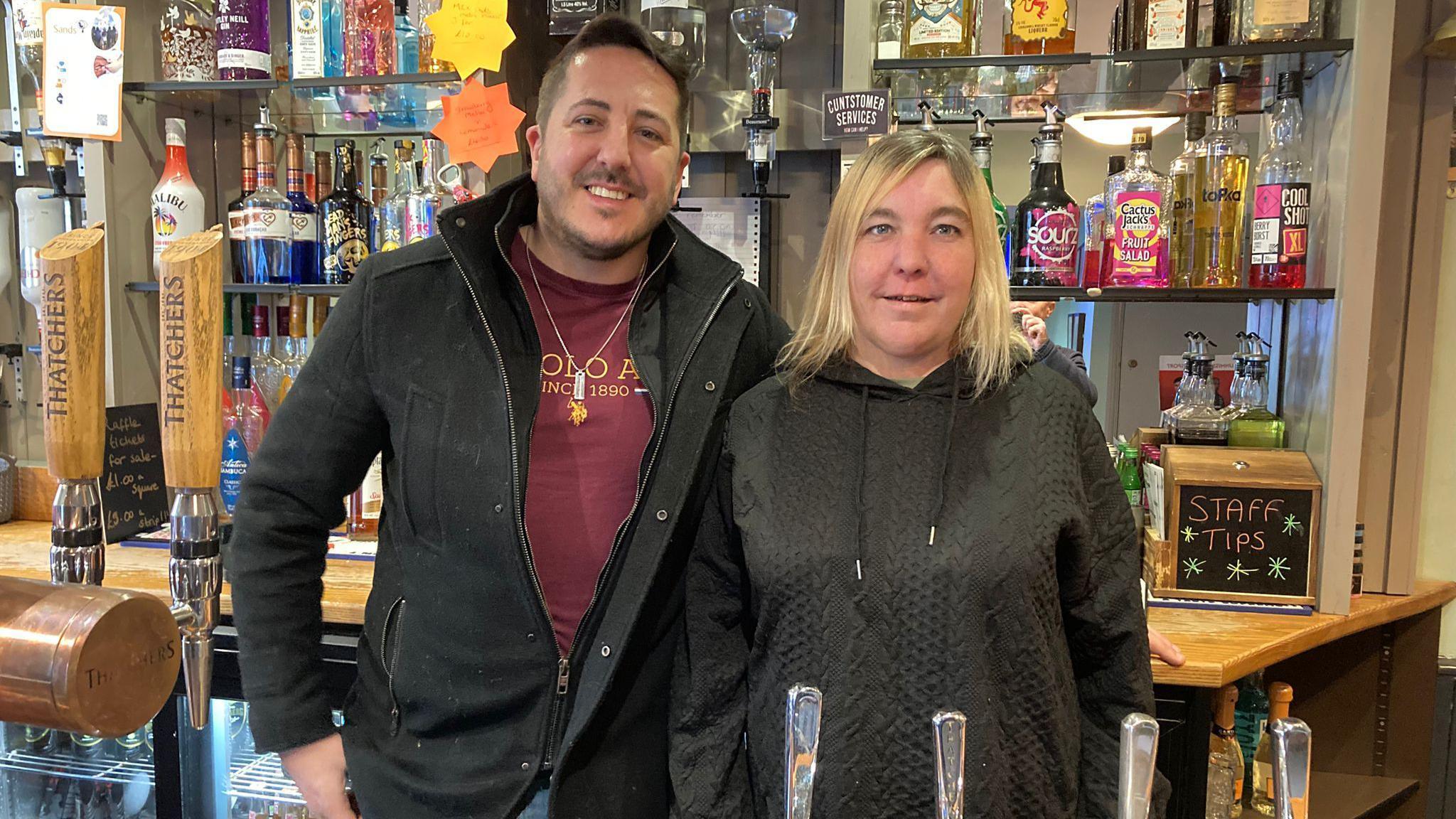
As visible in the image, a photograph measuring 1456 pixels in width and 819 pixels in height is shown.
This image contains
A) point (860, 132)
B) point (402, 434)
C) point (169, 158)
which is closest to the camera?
point (402, 434)

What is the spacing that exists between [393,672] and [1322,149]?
6.20 feet

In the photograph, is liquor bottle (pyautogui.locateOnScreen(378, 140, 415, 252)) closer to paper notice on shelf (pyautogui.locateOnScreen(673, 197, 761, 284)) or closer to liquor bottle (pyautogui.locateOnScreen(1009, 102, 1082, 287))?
paper notice on shelf (pyautogui.locateOnScreen(673, 197, 761, 284))

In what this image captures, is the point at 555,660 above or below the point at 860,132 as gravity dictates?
below

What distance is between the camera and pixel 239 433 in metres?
2.27

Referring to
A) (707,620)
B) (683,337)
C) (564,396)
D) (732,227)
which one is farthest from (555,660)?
(732,227)

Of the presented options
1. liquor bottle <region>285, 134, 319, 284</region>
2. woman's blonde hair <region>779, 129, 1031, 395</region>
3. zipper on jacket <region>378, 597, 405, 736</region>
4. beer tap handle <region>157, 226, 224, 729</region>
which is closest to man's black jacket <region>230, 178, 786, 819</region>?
zipper on jacket <region>378, 597, 405, 736</region>

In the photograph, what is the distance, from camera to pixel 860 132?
→ 1.90 m

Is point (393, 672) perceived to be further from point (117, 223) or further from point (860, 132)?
point (117, 223)

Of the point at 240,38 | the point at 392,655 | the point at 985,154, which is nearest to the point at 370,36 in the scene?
the point at 240,38

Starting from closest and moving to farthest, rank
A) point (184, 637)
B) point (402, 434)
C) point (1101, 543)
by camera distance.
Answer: point (184, 637) < point (1101, 543) < point (402, 434)

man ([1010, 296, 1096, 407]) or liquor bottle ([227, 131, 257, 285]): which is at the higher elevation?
liquor bottle ([227, 131, 257, 285])

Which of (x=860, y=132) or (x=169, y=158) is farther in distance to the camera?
(x=169, y=158)

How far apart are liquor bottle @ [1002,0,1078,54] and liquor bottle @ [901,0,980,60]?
82 millimetres

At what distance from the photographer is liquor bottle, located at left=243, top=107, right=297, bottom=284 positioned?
7.22 ft
